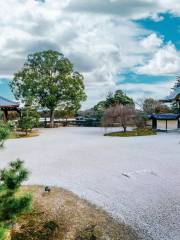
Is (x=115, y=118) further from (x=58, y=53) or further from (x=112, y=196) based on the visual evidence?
(x=112, y=196)

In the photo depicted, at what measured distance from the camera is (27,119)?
21875 mm

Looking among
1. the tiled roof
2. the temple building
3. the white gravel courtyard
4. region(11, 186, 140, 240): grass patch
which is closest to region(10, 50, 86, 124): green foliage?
the tiled roof

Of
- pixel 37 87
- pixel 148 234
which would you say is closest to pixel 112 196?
pixel 148 234

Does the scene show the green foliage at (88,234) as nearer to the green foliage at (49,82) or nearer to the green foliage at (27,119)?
the green foliage at (27,119)

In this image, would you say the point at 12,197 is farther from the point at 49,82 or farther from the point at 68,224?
the point at 49,82

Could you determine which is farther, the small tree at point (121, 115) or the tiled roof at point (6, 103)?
the tiled roof at point (6, 103)

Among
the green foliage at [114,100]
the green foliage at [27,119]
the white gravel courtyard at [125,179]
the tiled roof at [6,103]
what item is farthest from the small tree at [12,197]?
the green foliage at [114,100]

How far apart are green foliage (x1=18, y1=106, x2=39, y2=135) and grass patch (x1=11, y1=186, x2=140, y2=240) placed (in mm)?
15871

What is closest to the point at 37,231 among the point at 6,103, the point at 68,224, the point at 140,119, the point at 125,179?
the point at 68,224

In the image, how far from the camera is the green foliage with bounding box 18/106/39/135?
2158cm

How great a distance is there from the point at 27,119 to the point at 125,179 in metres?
15.1

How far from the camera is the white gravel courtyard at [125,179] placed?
5.15m

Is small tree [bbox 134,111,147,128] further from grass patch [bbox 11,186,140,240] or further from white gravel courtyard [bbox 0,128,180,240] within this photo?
grass patch [bbox 11,186,140,240]

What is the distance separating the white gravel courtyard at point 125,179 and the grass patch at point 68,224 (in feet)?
0.82
